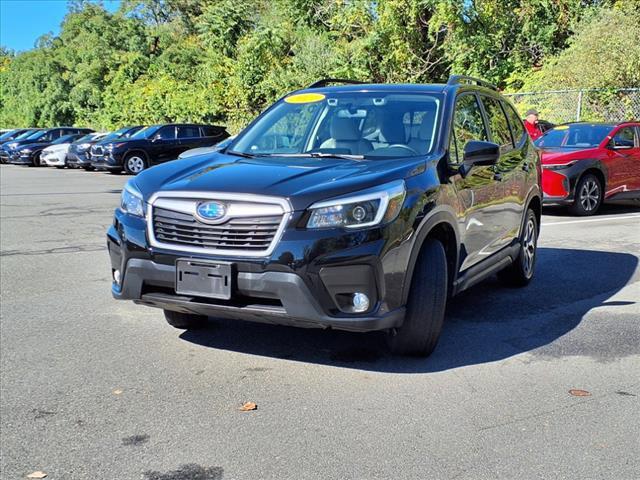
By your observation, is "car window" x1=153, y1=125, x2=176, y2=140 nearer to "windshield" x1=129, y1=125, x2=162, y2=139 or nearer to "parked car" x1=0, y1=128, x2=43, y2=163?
"windshield" x1=129, y1=125, x2=162, y2=139

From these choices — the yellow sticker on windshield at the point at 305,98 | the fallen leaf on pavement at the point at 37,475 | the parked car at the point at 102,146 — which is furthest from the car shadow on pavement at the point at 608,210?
the parked car at the point at 102,146

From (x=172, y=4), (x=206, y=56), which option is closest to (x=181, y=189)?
(x=206, y=56)

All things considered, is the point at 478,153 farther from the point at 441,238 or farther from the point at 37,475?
the point at 37,475

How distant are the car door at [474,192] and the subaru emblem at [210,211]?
5.47ft

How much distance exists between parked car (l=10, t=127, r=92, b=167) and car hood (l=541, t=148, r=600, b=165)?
77.7 feet

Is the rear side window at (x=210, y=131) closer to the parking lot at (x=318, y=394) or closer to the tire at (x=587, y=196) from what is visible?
the tire at (x=587, y=196)

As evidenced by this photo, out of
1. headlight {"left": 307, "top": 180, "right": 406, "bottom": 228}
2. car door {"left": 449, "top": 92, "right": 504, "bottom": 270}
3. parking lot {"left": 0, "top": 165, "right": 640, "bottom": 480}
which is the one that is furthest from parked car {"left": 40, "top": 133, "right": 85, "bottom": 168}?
headlight {"left": 307, "top": 180, "right": 406, "bottom": 228}

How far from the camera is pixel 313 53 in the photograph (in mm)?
27906

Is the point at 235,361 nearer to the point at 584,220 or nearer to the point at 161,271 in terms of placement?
the point at 161,271

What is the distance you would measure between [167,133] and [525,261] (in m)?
19.0

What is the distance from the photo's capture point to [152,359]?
4.64 metres

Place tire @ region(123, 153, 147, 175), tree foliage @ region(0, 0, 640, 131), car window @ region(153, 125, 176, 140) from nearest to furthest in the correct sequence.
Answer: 1. tree foliage @ region(0, 0, 640, 131)
2. tire @ region(123, 153, 147, 175)
3. car window @ region(153, 125, 176, 140)

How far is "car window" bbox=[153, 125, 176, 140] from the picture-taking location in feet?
78.3

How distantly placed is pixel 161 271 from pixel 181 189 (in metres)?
0.49
